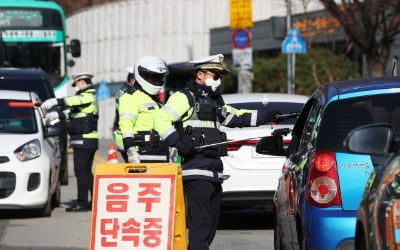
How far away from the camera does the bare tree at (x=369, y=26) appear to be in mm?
25469

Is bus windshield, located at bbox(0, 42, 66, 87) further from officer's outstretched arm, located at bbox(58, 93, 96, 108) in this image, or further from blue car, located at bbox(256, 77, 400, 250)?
blue car, located at bbox(256, 77, 400, 250)

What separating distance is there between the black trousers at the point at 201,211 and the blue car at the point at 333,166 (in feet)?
2.38

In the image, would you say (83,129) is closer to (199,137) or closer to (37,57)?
(199,137)

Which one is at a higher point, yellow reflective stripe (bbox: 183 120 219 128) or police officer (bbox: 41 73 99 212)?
yellow reflective stripe (bbox: 183 120 219 128)

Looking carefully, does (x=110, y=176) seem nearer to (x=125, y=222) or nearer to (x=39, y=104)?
(x=125, y=222)

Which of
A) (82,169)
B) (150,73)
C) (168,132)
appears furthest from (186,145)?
(82,169)

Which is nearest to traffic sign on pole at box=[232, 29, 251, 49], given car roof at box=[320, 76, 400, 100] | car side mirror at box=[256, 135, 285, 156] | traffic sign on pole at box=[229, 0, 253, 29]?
traffic sign on pole at box=[229, 0, 253, 29]

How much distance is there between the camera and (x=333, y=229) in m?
8.26

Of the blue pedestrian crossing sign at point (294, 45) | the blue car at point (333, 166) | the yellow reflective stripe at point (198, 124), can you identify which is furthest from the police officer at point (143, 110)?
the blue pedestrian crossing sign at point (294, 45)

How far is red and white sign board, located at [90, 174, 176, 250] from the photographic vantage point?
9508 millimetres

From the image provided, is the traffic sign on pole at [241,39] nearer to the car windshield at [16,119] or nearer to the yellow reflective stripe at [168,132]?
the car windshield at [16,119]

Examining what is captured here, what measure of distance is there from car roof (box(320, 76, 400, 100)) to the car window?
10987mm

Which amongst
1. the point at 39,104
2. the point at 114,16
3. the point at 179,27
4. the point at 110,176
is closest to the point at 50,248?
the point at 110,176

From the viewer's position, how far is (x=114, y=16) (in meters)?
66.3
